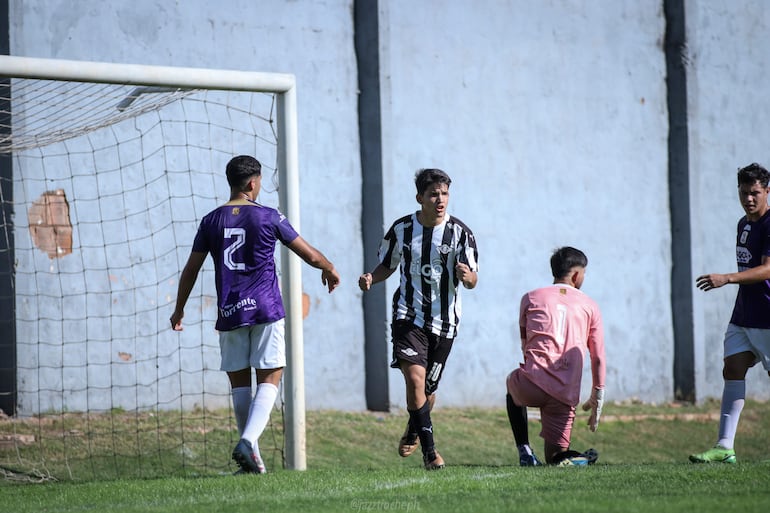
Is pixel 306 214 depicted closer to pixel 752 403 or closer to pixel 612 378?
pixel 612 378

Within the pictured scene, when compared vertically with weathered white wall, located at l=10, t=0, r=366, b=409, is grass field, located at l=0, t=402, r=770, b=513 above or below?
below

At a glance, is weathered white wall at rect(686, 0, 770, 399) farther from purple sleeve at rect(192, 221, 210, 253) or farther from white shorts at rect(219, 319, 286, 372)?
purple sleeve at rect(192, 221, 210, 253)

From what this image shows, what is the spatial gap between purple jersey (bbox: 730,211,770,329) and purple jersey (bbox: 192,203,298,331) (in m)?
2.91

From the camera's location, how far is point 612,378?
12.6m

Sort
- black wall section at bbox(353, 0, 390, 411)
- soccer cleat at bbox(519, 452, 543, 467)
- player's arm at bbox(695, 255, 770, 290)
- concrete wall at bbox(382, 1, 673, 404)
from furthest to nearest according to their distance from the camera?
1. concrete wall at bbox(382, 1, 673, 404)
2. black wall section at bbox(353, 0, 390, 411)
3. soccer cleat at bbox(519, 452, 543, 467)
4. player's arm at bbox(695, 255, 770, 290)

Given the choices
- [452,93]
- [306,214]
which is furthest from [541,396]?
[452,93]

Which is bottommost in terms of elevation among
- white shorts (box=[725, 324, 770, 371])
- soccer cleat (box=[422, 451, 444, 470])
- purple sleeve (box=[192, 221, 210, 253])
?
soccer cleat (box=[422, 451, 444, 470])

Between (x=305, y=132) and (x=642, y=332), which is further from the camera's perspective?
(x=642, y=332)

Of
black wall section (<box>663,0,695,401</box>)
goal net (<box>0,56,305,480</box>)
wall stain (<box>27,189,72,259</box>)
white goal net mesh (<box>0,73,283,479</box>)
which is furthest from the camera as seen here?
black wall section (<box>663,0,695,401</box>)

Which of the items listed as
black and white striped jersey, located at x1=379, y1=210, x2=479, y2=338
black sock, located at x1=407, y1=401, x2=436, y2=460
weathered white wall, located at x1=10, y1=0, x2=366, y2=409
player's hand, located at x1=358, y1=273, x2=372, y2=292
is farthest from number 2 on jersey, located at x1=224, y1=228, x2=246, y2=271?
weathered white wall, located at x1=10, y1=0, x2=366, y2=409

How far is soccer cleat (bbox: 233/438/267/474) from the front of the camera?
6.34 m

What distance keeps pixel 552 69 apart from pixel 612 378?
3626 millimetres

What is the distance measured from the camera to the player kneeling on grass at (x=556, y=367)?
7043mm

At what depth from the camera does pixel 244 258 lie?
6684mm
